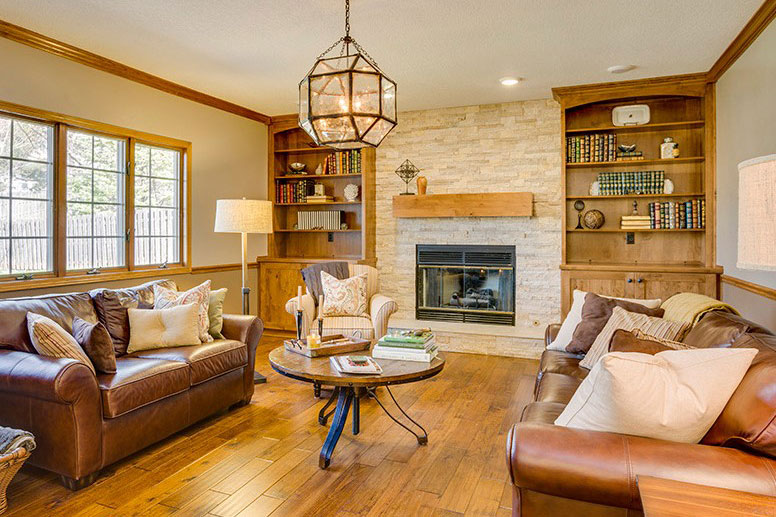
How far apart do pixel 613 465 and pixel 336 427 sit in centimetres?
165

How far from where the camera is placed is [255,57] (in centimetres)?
405

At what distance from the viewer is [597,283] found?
15.9ft

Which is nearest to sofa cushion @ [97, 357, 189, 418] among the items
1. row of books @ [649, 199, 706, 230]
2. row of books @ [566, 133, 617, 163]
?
row of books @ [566, 133, 617, 163]

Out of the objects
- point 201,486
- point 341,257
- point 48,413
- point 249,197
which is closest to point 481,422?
point 201,486

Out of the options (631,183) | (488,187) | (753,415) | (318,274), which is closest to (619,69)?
(631,183)

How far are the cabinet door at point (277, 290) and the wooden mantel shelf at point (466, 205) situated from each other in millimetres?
1465

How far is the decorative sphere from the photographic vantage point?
199 inches

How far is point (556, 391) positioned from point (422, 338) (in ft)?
2.68

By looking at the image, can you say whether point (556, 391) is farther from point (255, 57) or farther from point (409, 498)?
point (255, 57)

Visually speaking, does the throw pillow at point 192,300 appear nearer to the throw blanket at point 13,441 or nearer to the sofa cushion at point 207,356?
the sofa cushion at point 207,356

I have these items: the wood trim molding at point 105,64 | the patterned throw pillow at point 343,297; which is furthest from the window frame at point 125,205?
the patterned throw pillow at point 343,297

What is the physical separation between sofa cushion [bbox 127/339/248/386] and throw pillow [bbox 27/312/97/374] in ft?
1.76

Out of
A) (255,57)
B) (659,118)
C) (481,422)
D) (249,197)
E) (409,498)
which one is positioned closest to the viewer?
(409,498)

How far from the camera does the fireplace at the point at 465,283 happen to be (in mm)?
5457
